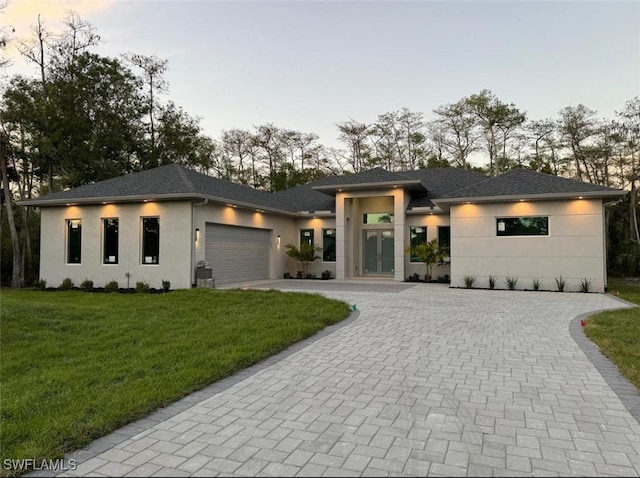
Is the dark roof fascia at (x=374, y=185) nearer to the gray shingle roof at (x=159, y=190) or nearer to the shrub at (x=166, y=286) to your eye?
the gray shingle roof at (x=159, y=190)

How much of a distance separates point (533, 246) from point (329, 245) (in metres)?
8.75

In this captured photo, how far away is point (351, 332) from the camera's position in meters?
6.93

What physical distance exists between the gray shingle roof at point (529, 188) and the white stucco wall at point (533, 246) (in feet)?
1.59

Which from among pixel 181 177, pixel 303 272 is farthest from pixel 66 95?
pixel 303 272

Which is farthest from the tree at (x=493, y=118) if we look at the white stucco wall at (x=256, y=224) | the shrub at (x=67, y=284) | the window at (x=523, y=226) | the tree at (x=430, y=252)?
the shrub at (x=67, y=284)

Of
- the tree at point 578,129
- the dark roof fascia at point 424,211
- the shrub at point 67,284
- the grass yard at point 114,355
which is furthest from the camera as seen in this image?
the tree at point 578,129

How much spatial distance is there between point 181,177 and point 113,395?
12.0 m

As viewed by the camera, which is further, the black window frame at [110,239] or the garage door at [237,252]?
the garage door at [237,252]

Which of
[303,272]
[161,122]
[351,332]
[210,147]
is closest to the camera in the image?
[351,332]

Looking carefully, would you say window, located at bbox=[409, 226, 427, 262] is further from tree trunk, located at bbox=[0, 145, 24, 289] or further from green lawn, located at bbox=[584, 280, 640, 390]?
tree trunk, located at bbox=[0, 145, 24, 289]

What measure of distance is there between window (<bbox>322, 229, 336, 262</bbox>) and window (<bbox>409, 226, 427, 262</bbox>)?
3.61 meters

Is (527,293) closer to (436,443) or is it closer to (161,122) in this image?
(436,443)

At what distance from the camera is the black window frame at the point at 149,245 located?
14.0 metres

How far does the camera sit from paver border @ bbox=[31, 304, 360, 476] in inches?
109
